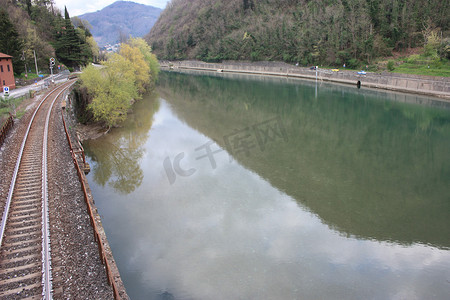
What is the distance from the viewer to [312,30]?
72.5 m

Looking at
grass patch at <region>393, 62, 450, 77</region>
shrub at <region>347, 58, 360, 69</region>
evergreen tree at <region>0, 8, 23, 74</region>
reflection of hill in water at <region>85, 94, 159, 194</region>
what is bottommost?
reflection of hill in water at <region>85, 94, 159, 194</region>

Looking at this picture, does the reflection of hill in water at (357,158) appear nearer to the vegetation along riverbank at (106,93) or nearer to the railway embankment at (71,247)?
the vegetation along riverbank at (106,93)

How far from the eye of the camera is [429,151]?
24266mm

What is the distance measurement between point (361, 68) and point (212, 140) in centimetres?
4468

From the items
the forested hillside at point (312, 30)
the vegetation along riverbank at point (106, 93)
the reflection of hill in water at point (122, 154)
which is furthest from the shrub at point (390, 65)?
the vegetation along riverbank at point (106, 93)

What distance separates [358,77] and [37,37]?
53.4m

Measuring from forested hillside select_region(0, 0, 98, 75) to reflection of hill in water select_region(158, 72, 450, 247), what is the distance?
2239 centimetres

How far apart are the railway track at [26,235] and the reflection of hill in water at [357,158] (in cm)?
1122

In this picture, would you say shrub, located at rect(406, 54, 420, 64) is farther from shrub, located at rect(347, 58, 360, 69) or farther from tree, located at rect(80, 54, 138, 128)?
tree, located at rect(80, 54, 138, 128)

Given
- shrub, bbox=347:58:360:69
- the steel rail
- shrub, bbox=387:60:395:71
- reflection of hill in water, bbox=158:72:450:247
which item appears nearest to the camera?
the steel rail

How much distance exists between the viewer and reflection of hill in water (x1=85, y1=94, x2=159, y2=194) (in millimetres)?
18766

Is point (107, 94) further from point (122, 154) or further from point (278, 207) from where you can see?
point (278, 207)

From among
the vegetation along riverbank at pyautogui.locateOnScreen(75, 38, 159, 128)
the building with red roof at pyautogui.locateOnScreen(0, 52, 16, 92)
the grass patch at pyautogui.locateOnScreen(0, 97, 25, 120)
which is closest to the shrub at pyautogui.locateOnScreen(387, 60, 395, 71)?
the vegetation along riverbank at pyautogui.locateOnScreen(75, 38, 159, 128)

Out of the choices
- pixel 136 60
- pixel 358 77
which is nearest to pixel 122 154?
pixel 136 60
